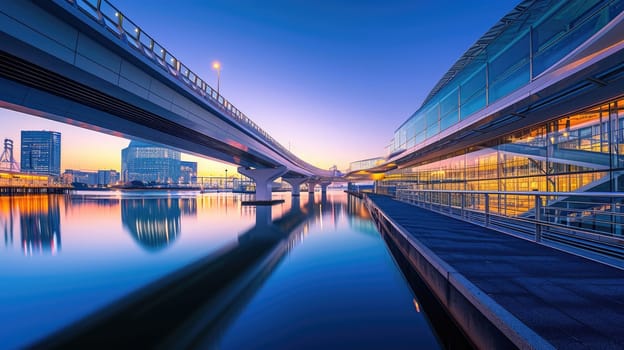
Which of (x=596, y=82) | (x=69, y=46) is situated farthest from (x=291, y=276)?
(x=596, y=82)

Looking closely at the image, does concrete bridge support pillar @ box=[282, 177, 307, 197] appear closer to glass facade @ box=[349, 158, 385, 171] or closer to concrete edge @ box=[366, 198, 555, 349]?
glass facade @ box=[349, 158, 385, 171]

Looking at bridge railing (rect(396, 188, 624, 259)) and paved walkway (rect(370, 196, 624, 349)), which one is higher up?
bridge railing (rect(396, 188, 624, 259))

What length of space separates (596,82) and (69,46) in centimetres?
1426

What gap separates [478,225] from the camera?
366 inches

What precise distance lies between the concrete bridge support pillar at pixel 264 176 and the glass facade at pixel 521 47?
26.5 metres

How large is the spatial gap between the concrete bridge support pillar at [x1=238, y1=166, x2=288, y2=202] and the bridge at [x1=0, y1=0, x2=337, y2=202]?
73.5ft

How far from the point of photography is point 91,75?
7.85 m

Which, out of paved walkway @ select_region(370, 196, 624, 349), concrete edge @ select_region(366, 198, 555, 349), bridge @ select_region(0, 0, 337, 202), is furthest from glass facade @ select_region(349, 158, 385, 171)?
concrete edge @ select_region(366, 198, 555, 349)

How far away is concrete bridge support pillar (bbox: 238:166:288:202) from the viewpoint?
3912 cm

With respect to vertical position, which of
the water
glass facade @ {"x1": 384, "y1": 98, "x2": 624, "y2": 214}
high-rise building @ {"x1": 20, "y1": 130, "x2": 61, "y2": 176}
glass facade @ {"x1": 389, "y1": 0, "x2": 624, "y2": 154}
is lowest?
the water

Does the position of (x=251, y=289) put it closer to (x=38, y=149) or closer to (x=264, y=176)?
(x=264, y=176)

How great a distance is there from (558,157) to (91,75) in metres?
16.4

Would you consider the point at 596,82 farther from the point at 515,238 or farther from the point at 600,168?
the point at 515,238

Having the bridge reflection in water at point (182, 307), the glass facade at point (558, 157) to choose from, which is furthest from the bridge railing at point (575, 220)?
the bridge reflection in water at point (182, 307)
